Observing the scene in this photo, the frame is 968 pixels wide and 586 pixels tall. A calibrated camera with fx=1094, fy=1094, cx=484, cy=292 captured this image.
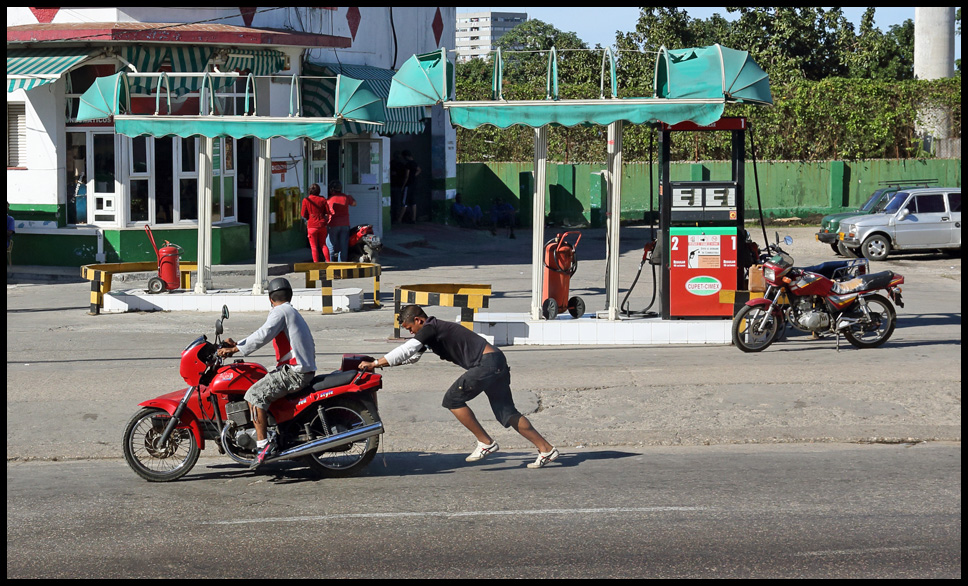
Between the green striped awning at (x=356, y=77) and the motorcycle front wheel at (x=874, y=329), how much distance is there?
11.4m

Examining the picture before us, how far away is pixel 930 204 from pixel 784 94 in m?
11.7

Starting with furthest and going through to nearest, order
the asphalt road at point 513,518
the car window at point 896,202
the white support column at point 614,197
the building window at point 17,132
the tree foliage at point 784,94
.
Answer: the tree foliage at point 784,94
the car window at point 896,202
the building window at point 17,132
the white support column at point 614,197
the asphalt road at point 513,518

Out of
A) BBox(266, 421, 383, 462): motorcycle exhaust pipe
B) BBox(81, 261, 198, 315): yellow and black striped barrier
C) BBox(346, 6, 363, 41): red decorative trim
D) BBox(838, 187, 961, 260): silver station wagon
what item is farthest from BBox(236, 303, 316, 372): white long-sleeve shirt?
BBox(346, 6, 363, 41): red decorative trim

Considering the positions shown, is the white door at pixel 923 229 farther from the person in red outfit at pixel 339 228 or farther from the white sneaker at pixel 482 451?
the white sneaker at pixel 482 451

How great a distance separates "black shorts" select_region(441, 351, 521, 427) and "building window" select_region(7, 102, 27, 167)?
16.2 metres

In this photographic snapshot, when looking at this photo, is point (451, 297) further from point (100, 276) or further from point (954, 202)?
point (954, 202)

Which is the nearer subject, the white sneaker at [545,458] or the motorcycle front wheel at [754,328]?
the white sneaker at [545,458]

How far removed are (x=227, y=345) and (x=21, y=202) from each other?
51.7ft

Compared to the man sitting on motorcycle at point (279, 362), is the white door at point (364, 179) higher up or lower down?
higher up

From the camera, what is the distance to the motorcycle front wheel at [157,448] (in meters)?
8.29

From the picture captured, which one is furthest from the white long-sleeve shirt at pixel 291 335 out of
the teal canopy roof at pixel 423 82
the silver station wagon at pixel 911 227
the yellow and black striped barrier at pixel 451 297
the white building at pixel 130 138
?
the silver station wagon at pixel 911 227

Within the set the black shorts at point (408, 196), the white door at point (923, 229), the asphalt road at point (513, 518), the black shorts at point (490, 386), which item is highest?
the black shorts at point (408, 196)

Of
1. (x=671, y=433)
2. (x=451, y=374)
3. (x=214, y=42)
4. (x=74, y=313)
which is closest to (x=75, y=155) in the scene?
(x=214, y=42)

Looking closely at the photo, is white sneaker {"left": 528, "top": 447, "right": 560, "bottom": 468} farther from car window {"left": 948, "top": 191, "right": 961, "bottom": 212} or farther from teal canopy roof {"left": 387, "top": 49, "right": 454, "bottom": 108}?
car window {"left": 948, "top": 191, "right": 961, "bottom": 212}
